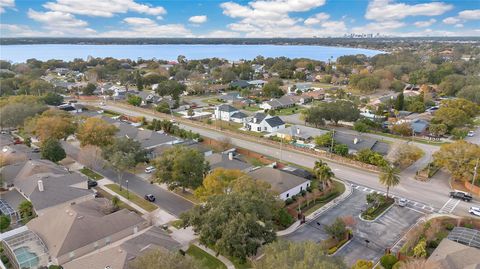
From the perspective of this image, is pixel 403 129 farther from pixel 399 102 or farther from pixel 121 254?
pixel 121 254

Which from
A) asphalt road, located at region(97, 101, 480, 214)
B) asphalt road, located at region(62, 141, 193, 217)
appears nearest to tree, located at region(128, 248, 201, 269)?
asphalt road, located at region(62, 141, 193, 217)

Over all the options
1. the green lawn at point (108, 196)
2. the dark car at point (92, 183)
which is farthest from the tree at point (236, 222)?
the dark car at point (92, 183)

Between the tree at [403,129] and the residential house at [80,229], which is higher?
the residential house at [80,229]

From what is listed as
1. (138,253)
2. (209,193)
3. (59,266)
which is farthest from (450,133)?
(59,266)

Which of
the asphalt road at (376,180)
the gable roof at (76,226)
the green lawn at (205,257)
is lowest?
the asphalt road at (376,180)

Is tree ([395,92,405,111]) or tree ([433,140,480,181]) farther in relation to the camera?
tree ([395,92,405,111])

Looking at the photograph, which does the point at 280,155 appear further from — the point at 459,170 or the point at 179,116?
the point at 179,116

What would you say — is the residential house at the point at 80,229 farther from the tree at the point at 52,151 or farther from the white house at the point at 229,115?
the white house at the point at 229,115

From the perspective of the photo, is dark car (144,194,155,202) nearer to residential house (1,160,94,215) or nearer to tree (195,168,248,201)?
residential house (1,160,94,215)
